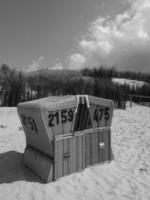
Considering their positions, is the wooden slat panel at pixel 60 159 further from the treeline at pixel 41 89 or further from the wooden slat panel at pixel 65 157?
the treeline at pixel 41 89

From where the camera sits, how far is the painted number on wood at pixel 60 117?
9.31 ft

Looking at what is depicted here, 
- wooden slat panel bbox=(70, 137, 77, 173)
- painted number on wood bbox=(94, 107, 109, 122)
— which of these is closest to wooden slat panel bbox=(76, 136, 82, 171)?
wooden slat panel bbox=(70, 137, 77, 173)

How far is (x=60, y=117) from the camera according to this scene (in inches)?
116

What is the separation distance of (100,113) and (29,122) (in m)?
1.36

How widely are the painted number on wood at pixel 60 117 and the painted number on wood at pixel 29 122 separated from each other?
388 mm

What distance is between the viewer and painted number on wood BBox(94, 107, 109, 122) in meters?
3.35

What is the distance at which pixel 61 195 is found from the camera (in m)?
2.51

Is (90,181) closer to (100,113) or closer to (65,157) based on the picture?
(65,157)

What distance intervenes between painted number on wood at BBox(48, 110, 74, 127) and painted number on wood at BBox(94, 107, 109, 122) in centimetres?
55

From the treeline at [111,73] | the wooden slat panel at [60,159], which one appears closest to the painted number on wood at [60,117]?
the wooden slat panel at [60,159]

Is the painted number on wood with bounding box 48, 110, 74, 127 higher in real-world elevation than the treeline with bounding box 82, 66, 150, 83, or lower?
lower

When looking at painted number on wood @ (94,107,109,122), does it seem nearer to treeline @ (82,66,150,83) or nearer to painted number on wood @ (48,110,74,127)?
painted number on wood @ (48,110,74,127)

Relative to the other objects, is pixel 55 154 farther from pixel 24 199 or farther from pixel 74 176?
pixel 24 199

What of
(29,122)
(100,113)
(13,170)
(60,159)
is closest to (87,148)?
(60,159)
